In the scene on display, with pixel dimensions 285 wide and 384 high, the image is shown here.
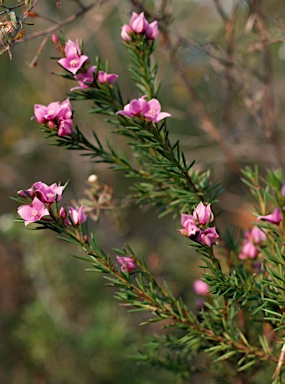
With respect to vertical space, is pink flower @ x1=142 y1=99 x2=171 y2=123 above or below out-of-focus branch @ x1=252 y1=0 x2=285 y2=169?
above

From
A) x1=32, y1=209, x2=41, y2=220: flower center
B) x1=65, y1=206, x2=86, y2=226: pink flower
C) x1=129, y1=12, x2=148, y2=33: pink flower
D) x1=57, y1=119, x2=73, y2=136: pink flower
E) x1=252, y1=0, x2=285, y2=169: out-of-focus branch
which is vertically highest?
x1=129, y1=12, x2=148, y2=33: pink flower

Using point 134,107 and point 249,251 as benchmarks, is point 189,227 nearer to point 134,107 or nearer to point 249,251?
point 134,107

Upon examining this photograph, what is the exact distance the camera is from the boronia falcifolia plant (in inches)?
24.2

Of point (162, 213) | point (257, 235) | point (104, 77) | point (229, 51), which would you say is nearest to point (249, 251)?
point (257, 235)

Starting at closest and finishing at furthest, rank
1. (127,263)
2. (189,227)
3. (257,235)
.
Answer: (189,227) < (127,263) < (257,235)

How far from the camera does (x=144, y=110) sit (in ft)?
2.07

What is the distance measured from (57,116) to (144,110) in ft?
0.41

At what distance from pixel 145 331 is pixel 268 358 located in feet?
4.21

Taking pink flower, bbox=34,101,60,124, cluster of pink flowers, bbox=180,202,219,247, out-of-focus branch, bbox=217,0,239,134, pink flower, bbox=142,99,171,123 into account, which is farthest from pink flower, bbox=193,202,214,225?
out-of-focus branch, bbox=217,0,239,134

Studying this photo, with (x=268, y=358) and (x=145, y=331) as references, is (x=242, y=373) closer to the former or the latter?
(x=268, y=358)

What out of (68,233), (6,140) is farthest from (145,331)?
(68,233)

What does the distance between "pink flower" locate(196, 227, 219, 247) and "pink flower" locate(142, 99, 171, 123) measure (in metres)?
0.15

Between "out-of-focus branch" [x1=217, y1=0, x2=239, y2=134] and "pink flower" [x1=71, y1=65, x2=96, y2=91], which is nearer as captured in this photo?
"pink flower" [x1=71, y1=65, x2=96, y2=91]

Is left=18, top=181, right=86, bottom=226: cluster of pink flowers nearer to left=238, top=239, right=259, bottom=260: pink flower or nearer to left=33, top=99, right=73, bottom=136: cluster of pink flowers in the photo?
left=33, top=99, right=73, bottom=136: cluster of pink flowers
